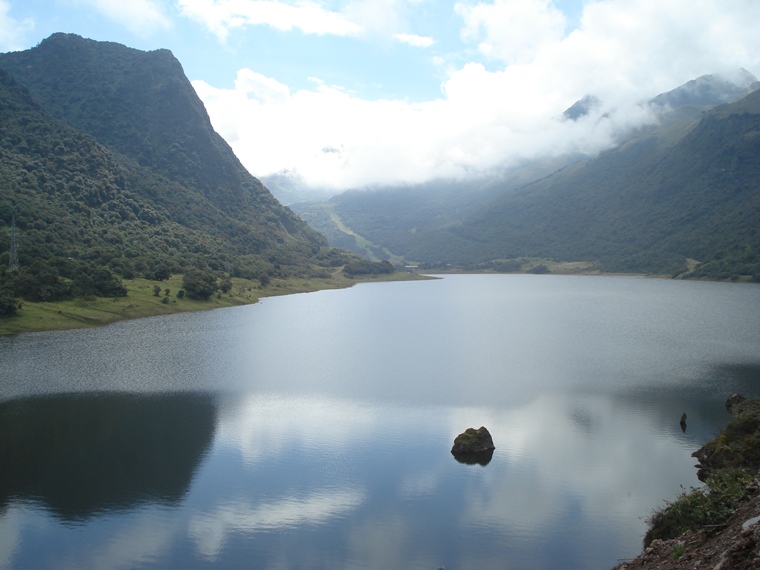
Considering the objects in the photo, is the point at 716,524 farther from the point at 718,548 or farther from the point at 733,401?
the point at 733,401

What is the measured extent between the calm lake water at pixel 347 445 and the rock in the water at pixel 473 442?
82 cm

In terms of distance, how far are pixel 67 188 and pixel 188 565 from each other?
163281 mm

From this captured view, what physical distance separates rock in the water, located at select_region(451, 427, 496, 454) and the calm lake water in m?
0.82

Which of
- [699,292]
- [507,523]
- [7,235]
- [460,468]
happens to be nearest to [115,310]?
[7,235]

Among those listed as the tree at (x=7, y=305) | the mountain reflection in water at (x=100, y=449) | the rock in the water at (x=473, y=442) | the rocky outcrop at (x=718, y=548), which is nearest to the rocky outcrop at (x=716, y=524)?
the rocky outcrop at (x=718, y=548)

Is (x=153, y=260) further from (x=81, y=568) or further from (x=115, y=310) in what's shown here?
(x=81, y=568)

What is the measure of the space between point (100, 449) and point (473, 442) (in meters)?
24.7

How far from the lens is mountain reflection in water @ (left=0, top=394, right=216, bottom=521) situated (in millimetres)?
32219

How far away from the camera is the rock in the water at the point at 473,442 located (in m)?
37.9

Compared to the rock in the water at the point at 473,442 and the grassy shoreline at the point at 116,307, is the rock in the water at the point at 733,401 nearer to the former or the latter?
the rock in the water at the point at 473,442

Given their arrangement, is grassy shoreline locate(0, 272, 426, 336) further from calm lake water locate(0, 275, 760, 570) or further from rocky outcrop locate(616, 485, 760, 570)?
rocky outcrop locate(616, 485, 760, 570)

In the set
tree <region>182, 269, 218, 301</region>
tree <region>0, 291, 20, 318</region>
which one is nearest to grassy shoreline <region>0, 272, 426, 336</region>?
tree <region>0, 291, 20, 318</region>

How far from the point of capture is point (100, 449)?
3909 centimetres

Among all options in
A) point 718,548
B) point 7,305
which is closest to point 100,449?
point 718,548
